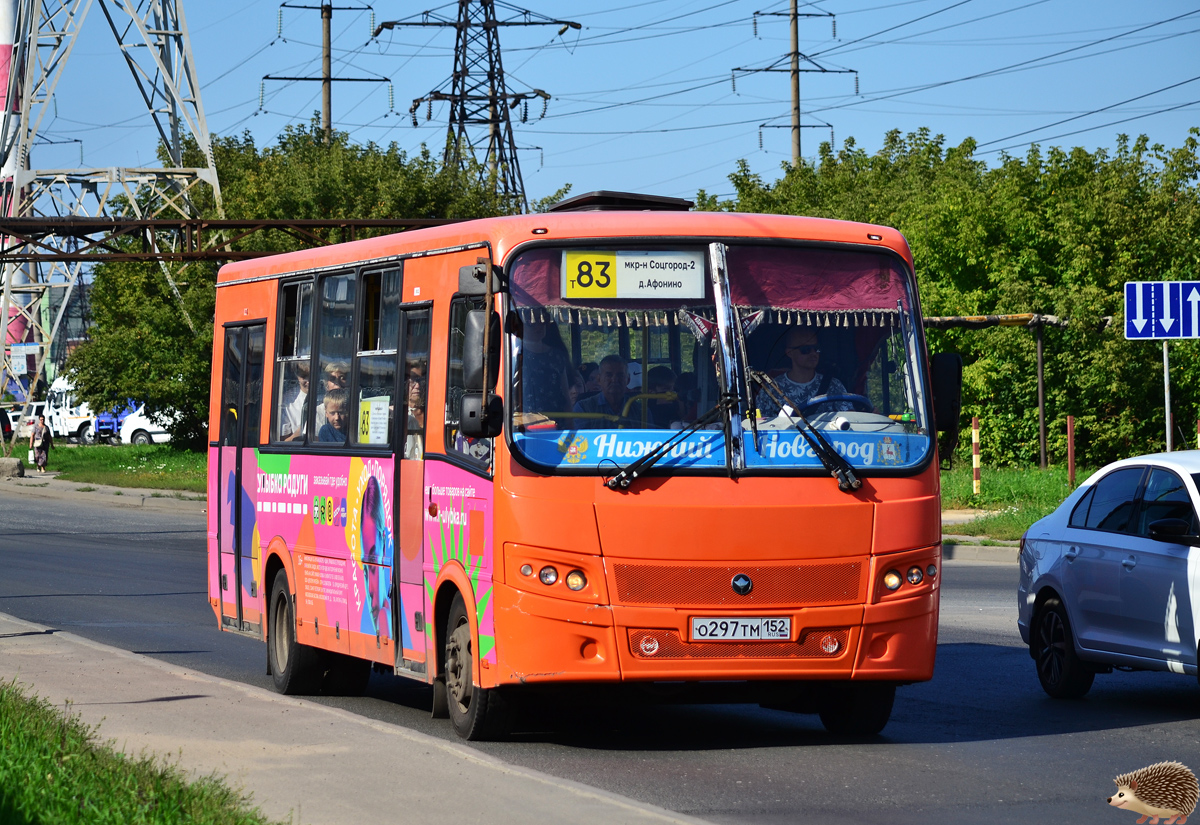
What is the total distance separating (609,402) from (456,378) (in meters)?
1.04

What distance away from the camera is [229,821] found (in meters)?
6.34

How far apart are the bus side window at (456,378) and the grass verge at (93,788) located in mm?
2423

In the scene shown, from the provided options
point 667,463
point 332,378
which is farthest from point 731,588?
point 332,378

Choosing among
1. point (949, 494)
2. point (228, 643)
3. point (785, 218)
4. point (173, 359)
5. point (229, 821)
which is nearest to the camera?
point (229, 821)

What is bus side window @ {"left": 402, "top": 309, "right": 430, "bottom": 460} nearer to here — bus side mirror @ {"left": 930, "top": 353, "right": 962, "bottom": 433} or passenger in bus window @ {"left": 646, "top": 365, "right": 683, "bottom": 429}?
passenger in bus window @ {"left": 646, "top": 365, "right": 683, "bottom": 429}

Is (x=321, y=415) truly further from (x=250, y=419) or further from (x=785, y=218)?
(x=785, y=218)

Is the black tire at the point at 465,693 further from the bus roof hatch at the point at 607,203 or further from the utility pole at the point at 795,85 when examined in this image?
the utility pole at the point at 795,85

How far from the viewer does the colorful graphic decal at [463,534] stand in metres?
9.05

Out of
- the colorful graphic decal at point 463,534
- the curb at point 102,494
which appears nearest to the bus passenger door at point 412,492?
the colorful graphic decal at point 463,534

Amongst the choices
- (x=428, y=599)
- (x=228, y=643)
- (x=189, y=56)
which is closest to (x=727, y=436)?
(x=428, y=599)

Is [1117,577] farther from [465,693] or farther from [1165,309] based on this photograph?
[1165,309]

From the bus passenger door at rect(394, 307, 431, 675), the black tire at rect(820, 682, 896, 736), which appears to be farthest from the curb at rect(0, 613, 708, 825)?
the black tire at rect(820, 682, 896, 736)

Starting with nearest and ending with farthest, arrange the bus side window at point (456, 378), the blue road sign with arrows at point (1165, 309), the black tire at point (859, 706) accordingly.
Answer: the bus side window at point (456, 378) < the black tire at point (859, 706) < the blue road sign with arrows at point (1165, 309)

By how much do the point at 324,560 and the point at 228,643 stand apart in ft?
13.8
